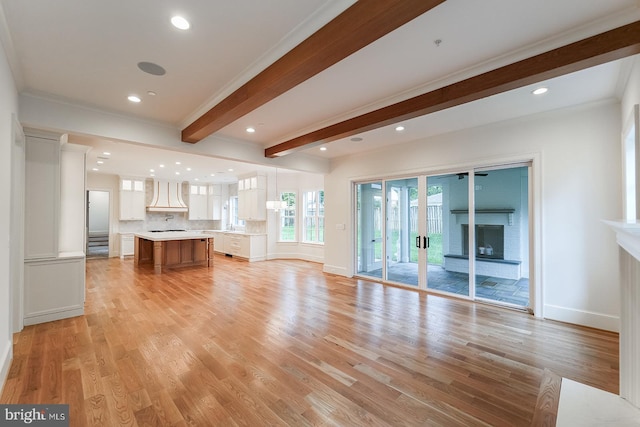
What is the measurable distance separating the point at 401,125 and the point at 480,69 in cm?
172

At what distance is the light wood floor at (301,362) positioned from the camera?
6.51 feet

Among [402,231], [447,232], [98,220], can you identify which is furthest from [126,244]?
[447,232]

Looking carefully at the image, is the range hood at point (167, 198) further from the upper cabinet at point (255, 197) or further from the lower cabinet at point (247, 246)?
the upper cabinet at point (255, 197)

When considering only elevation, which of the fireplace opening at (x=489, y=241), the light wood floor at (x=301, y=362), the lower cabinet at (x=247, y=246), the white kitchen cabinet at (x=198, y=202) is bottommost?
the light wood floor at (x=301, y=362)

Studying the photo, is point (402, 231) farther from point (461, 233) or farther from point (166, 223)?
point (166, 223)

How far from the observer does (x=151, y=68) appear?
2.70 meters

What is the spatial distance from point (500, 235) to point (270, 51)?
4530mm

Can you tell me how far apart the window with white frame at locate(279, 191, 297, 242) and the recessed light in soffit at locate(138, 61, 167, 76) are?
20.9 feet

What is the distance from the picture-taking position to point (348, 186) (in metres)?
6.36

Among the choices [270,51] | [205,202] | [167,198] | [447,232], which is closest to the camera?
[270,51]

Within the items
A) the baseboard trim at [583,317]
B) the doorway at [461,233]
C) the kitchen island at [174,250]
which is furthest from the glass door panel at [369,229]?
the kitchen island at [174,250]

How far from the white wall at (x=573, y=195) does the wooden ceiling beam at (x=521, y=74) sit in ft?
5.55

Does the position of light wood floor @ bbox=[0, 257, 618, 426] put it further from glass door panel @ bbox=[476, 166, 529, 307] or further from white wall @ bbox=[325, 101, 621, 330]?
glass door panel @ bbox=[476, 166, 529, 307]

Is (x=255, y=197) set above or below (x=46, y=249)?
above
